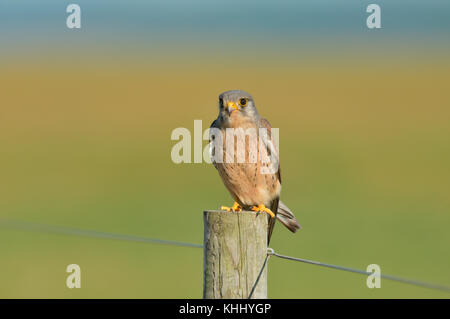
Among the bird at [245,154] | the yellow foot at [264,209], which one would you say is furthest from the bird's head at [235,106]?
the yellow foot at [264,209]

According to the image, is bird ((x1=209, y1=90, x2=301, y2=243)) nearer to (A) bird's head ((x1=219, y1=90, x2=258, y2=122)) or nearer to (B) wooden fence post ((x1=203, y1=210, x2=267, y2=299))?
(A) bird's head ((x1=219, y1=90, x2=258, y2=122))

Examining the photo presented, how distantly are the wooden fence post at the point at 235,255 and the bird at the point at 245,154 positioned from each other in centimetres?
130

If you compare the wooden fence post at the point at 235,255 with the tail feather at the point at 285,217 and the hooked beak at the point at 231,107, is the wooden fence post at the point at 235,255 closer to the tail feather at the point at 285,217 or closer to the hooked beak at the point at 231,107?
the hooked beak at the point at 231,107

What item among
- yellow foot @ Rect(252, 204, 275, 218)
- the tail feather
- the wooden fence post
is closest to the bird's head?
yellow foot @ Rect(252, 204, 275, 218)

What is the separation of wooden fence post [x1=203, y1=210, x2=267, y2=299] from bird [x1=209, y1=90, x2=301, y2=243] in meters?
1.30

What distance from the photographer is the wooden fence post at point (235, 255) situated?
3.80m

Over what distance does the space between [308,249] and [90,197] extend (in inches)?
254

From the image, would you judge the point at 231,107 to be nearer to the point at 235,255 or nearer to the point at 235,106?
the point at 235,106

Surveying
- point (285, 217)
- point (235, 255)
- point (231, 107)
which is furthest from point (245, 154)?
point (235, 255)

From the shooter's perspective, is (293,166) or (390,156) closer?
(293,166)
